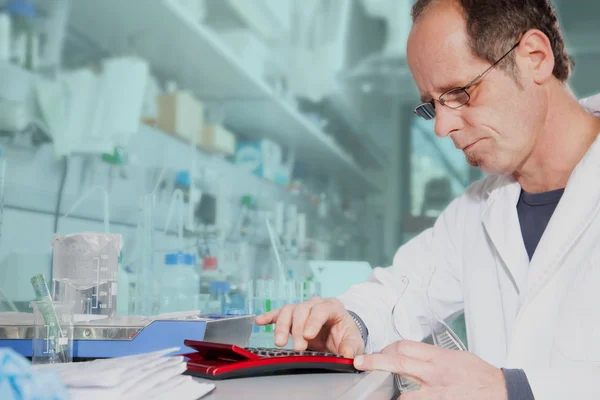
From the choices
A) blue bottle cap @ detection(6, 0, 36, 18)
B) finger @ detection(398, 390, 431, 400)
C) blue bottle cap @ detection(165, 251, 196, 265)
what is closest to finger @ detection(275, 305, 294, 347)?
finger @ detection(398, 390, 431, 400)

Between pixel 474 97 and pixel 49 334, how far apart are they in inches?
36.5

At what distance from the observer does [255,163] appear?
2.86m

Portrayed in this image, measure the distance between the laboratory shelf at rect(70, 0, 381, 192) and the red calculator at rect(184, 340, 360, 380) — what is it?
1570 mm

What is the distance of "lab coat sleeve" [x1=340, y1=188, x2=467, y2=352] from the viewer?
1.30 metres

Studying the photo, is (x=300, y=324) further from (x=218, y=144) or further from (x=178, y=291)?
(x=218, y=144)

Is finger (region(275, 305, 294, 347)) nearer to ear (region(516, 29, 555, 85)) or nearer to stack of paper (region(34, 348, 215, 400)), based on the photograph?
stack of paper (region(34, 348, 215, 400))

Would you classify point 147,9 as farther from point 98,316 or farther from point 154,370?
point 154,370

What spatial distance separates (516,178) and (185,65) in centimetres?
154

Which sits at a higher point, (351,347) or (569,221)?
(569,221)

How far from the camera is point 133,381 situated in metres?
0.56

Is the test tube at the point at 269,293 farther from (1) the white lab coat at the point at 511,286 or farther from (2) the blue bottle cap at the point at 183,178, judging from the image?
(1) the white lab coat at the point at 511,286

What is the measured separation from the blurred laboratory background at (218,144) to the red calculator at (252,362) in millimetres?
476

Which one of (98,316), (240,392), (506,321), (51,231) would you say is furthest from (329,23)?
(240,392)

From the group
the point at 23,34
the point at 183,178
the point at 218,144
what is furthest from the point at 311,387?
the point at 218,144
